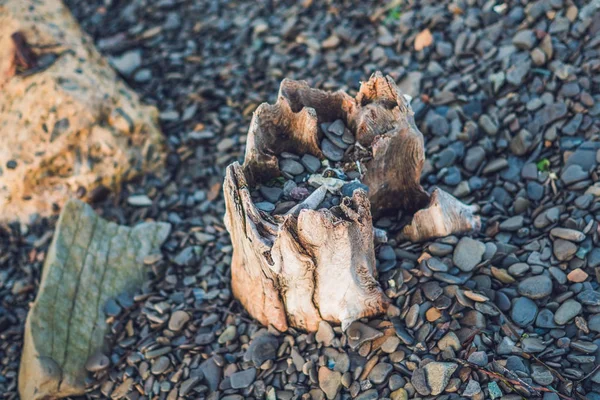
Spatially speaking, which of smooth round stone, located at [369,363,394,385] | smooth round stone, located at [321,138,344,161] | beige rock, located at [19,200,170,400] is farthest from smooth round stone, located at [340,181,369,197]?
beige rock, located at [19,200,170,400]

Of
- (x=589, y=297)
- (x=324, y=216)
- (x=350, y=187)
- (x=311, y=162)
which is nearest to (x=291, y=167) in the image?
(x=311, y=162)

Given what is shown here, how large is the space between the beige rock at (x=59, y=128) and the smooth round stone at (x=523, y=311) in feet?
8.81

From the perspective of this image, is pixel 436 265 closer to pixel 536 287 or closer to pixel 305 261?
pixel 536 287

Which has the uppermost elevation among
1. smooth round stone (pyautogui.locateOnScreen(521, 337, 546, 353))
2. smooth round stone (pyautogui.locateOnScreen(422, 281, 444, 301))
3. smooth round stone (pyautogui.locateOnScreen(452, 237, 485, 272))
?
smooth round stone (pyautogui.locateOnScreen(452, 237, 485, 272))

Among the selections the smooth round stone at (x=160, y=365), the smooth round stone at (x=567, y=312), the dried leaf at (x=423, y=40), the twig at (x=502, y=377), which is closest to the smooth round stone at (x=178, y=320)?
the smooth round stone at (x=160, y=365)

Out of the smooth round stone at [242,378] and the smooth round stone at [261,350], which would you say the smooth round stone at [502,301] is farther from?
the smooth round stone at [242,378]

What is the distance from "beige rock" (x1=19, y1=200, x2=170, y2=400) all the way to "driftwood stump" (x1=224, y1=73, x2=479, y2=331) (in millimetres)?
834

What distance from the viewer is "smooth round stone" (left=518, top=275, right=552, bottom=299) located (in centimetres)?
296

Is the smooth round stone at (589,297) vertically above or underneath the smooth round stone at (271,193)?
underneath

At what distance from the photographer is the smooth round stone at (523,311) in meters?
2.90

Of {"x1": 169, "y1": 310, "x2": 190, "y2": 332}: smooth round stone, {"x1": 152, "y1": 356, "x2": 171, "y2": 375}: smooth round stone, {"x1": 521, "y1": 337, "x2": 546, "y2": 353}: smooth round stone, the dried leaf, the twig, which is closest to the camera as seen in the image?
the twig

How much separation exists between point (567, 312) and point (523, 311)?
21cm

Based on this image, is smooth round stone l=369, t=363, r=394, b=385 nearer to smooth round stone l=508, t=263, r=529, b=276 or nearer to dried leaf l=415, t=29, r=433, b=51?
smooth round stone l=508, t=263, r=529, b=276

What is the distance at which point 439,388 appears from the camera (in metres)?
2.66
